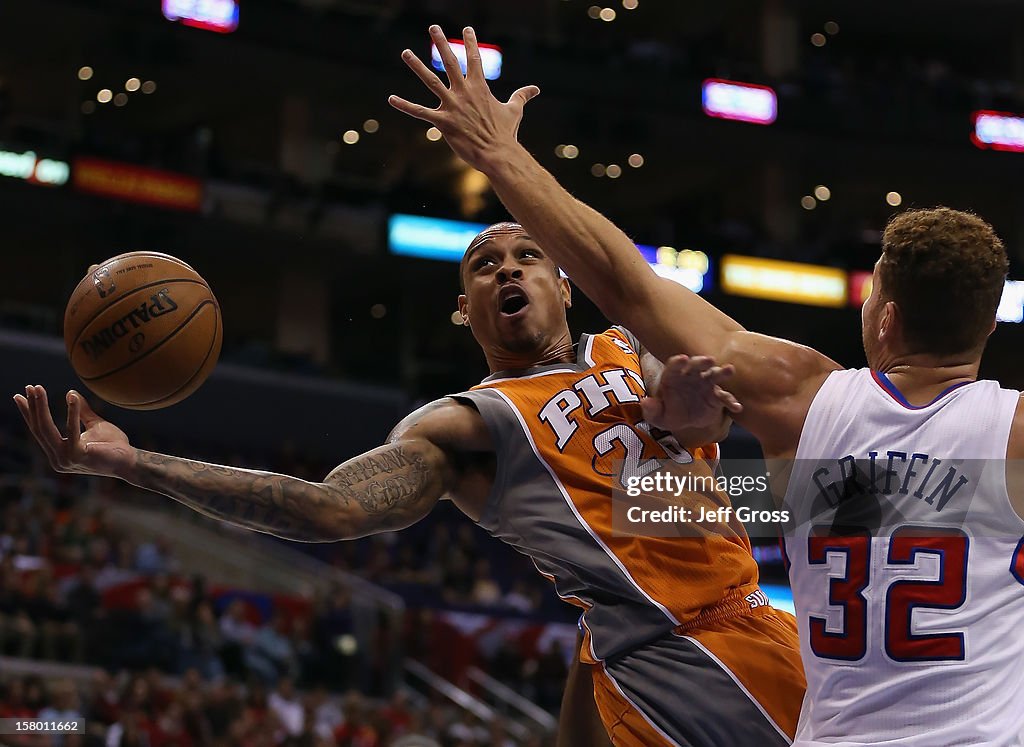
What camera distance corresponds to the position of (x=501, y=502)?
157 inches

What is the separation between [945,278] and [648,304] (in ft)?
2.08

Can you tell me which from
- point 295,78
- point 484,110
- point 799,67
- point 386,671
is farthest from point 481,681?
point 799,67

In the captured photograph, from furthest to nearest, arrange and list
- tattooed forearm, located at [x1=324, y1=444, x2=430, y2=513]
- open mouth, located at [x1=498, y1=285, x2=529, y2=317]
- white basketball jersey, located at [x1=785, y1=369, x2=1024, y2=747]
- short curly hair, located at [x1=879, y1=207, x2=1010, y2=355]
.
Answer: open mouth, located at [x1=498, y1=285, x2=529, y2=317] < tattooed forearm, located at [x1=324, y1=444, x2=430, y2=513] < short curly hair, located at [x1=879, y1=207, x2=1010, y2=355] < white basketball jersey, located at [x1=785, y1=369, x2=1024, y2=747]

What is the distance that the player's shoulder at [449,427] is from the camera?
12.8 feet

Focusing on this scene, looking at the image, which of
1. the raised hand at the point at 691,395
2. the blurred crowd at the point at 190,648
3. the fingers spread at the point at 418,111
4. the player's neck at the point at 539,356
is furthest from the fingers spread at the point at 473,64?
the blurred crowd at the point at 190,648

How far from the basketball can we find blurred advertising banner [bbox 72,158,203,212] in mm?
17401

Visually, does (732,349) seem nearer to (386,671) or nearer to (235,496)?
(235,496)

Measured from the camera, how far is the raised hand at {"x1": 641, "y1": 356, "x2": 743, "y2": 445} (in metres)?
2.70

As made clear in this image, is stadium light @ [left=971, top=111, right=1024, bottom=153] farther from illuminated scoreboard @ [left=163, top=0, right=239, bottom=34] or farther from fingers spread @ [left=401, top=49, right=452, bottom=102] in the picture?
fingers spread @ [left=401, top=49, right=452, bottom=102]

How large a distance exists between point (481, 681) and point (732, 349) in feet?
36.5

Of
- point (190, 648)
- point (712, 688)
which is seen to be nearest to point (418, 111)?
point (712, 688)

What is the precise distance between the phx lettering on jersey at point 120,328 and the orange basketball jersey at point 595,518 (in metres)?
1.05

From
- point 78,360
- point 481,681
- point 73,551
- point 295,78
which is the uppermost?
point 295,78

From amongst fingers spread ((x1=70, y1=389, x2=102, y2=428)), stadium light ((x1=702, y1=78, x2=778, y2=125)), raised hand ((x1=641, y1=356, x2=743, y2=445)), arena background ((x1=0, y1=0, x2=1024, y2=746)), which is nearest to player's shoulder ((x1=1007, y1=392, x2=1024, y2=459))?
raised hand ((x1=641, y1=356, x2=743, y2=445))
